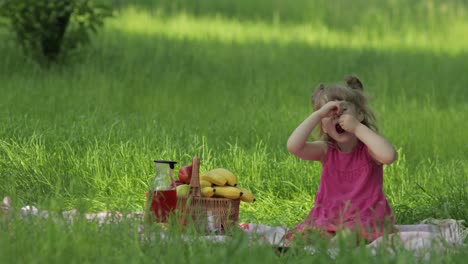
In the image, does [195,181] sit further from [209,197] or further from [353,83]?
[353,83]

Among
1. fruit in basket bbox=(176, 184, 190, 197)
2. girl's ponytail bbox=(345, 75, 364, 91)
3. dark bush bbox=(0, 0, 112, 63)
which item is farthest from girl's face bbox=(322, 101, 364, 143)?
dark bush bbox=(0, 0, 112, 63)

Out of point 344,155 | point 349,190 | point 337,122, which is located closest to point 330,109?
point 337,122

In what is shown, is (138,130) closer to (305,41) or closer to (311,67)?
(311,67)

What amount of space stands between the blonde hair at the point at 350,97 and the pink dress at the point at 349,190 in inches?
5.1

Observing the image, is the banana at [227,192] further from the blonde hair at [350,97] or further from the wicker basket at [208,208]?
the blonde hair at [350,97]

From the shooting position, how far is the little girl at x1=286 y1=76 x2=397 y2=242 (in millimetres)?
5426

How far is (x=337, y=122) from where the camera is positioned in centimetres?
555

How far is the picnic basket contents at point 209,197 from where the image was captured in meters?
5.52

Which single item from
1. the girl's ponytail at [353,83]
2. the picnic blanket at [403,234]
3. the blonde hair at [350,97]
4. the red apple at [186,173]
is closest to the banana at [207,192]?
the red apple at [186,173]

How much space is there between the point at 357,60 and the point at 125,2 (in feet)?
18.3

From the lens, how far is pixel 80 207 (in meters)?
4.45

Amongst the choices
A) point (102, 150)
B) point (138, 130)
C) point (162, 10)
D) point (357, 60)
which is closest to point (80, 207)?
point (102, 150)

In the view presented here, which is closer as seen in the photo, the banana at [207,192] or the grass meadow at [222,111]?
the grass meadow at [222,111]

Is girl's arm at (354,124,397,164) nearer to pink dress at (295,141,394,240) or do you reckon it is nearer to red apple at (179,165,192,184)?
pink dress at (295,141,394,240)
